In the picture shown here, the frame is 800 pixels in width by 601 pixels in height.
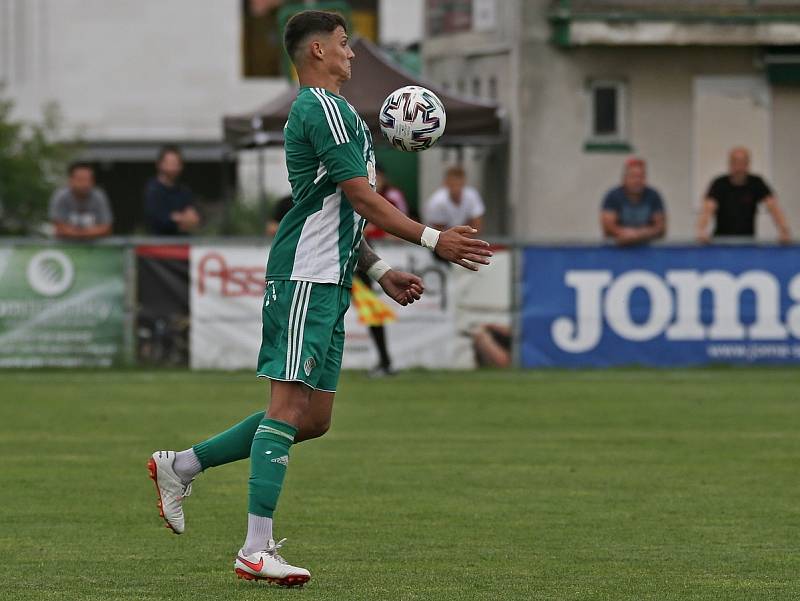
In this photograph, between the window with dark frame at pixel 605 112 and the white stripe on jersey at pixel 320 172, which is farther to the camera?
the window with dark frame at pixel 605 112

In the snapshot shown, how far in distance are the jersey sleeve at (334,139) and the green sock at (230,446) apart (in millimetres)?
1055

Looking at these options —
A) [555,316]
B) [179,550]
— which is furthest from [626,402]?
[179,550]

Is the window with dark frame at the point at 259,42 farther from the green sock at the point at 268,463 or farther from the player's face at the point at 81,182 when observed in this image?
the green sock at the point at 268,463

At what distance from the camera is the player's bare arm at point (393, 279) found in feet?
25.0

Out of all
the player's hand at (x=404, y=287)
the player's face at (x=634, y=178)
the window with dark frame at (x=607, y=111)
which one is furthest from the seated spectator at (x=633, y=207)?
the player's hand at (x=404, y=287)

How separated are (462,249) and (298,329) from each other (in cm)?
71

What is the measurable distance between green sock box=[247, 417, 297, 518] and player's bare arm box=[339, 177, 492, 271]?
858mm

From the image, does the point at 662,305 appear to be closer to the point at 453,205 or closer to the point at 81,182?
the point at 453,205

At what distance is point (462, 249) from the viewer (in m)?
7.20

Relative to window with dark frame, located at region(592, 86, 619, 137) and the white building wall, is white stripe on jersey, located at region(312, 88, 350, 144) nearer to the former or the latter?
the white building wall

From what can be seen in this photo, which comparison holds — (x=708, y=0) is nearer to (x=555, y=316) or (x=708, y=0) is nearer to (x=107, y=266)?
(x=555, y=316)

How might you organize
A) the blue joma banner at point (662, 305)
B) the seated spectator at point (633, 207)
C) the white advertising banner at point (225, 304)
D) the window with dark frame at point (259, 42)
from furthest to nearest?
the window with dark frame at point (259, 42) < the seated spectator at point (633, 207) < the blue joma banner at point (662, 305) < the white advertising banner at point (225, 304)

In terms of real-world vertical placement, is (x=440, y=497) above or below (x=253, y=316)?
below

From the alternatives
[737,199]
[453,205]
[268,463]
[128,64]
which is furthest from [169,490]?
[128,64]
